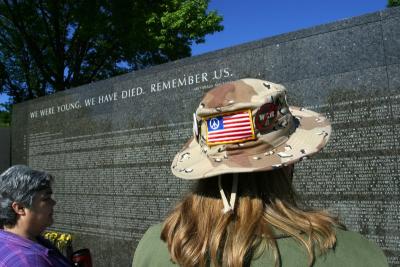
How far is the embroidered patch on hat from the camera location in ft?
4.33

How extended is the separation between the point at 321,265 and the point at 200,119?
0.58 m

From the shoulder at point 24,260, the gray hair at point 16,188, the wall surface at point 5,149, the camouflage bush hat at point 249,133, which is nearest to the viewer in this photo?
the camouflage bush hat at point 249,133

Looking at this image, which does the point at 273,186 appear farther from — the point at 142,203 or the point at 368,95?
the point at 142,203

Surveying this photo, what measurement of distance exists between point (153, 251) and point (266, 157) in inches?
18.8

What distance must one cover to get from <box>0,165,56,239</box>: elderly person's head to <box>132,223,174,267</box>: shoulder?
144cm

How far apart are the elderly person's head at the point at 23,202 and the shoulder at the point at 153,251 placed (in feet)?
4.72

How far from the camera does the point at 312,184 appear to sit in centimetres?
383

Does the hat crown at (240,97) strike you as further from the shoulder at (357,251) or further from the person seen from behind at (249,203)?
the shoulder at (357,251)

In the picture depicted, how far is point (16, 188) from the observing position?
2.65 meters

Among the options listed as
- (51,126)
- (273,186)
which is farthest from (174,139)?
(273,186)

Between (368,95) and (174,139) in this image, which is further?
(174,139)

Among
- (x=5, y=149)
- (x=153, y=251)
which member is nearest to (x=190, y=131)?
(x=153, y=251)

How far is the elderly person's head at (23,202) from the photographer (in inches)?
103

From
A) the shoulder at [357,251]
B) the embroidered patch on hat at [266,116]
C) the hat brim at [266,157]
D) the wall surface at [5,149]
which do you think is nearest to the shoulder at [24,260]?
the hat brim at [266,157]
